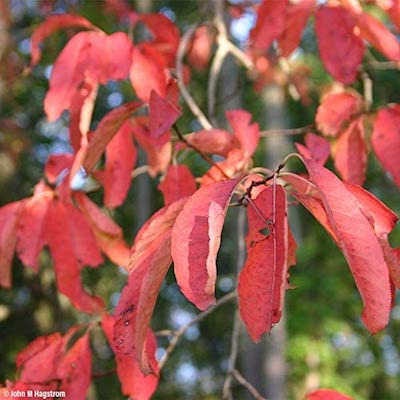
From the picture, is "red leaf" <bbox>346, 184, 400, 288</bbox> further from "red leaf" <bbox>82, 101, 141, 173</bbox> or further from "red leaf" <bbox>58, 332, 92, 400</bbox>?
"red leaf" <bbox>58, 332, 92, 400</bbox>

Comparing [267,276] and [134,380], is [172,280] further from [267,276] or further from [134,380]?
[267,276]

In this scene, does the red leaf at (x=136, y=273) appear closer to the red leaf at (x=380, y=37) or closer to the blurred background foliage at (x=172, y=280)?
the red leaf at (x=380, y=37)

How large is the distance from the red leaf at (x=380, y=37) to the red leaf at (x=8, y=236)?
25.9 inches

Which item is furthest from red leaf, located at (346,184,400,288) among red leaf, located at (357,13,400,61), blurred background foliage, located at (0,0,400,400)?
blurred background foliage, located at (0,0,400,400)

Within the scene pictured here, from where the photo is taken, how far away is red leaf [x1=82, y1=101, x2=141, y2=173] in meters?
0.86

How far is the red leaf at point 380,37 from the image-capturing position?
3.50ft

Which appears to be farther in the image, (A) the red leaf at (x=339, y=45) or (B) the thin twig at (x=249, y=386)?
(A) the red leaf at (x=339, y=45)

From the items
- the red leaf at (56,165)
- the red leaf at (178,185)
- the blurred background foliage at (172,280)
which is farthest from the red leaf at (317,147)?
the blurred background foliage at (172,280)

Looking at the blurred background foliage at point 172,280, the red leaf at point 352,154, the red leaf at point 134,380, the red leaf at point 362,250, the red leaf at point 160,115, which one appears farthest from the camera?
the blurred background foliage at point 172,280

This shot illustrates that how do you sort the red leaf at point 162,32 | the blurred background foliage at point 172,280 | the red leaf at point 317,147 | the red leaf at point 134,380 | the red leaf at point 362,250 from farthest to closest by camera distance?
1. the blurred background foliage at point 172,280
2. the red leaf at point 162,32
3. the red leaf at point 317,147
4. the red leaf at point 134,380
5. the red leaf at point 362,250

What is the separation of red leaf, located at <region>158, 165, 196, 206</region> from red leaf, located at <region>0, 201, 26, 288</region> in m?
0.25

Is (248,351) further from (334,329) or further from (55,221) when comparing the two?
(55,221)

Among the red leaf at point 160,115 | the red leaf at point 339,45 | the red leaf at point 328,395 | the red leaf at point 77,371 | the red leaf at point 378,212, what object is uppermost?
the red leaf at point 160,115

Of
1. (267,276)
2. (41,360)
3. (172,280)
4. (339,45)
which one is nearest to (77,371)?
(41,360)
